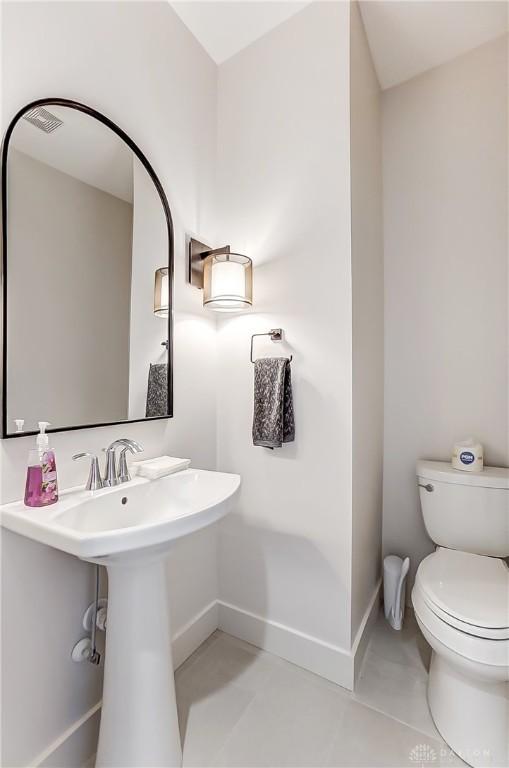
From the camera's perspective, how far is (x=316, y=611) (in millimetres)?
1448

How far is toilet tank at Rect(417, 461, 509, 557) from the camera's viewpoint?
1.48 meters

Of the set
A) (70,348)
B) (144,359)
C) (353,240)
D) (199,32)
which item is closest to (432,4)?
(199,32)

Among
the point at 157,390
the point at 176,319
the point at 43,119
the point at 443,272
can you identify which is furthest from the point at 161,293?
the point at 443,272

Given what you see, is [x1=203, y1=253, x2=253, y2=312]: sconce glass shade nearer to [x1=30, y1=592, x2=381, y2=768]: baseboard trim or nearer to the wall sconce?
the wall sconce

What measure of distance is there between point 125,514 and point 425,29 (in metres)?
2.34

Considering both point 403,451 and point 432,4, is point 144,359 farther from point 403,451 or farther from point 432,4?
point 432,4

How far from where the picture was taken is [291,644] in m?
1.50

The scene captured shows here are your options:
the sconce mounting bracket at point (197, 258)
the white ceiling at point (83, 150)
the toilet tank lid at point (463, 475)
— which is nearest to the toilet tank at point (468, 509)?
the toilet tank lid at point (463, 475)

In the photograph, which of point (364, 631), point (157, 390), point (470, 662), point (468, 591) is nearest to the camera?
point (470, 662)

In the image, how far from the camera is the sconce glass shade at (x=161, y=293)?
1.40 metres

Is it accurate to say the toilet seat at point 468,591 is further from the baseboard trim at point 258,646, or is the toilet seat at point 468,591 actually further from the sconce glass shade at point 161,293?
the sconce glass shade at point 161,293

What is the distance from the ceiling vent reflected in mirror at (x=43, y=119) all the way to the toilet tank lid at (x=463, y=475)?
188cm

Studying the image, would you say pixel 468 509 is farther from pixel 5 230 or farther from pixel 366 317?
pixel 5 230

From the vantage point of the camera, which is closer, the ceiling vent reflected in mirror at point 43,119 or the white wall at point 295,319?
the ceiling vent reflected in mirror at point 43,119
